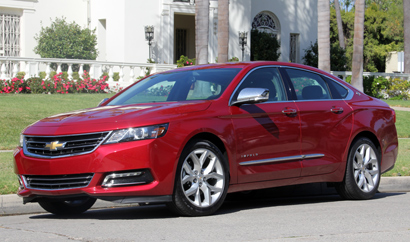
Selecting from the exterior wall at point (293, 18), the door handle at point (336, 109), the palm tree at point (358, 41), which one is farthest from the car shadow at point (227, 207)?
the exterior wall at point (293, 18)

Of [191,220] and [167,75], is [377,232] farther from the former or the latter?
[167,75]

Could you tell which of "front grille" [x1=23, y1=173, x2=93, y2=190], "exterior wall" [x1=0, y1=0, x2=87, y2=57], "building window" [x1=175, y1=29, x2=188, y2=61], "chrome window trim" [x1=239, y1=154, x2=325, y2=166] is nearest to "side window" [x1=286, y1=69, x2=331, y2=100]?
"chrome window trim" [x1=239, y1=154, x2=325, y2=166]

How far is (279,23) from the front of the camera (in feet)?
125

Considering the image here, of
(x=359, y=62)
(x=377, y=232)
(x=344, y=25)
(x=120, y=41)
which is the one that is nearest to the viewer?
(x=377, y=232)

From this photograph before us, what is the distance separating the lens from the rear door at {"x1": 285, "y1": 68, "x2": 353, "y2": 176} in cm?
760

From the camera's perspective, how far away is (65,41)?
3147cm

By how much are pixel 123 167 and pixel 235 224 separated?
4.00ft

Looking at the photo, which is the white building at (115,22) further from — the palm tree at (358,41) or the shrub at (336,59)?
the palm tree at (358,41)

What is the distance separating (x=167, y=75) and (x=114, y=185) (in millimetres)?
2119

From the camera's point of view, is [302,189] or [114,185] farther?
[302,189]

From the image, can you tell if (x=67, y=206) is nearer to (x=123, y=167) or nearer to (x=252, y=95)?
(x=123, y=167)

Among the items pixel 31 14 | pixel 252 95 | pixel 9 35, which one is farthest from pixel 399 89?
pixel 252 95

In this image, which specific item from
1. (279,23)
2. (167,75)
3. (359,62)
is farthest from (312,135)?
(279,23)

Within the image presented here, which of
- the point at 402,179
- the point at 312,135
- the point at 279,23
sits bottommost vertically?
the point at 402,179
